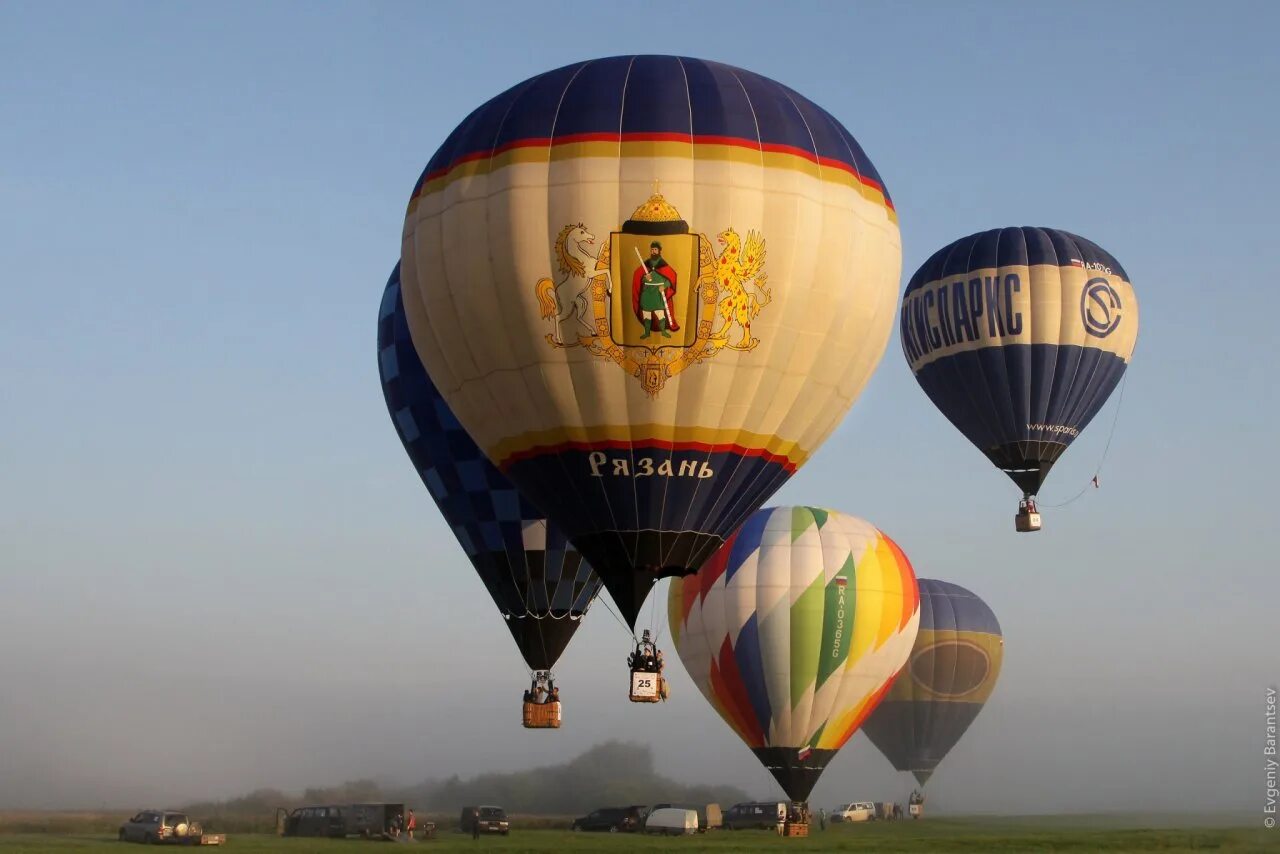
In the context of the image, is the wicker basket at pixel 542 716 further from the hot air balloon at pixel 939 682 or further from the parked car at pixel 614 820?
the hot air balloon at pixel 939 682

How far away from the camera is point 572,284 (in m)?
25.9

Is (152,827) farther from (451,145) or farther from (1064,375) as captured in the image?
(1064,375)

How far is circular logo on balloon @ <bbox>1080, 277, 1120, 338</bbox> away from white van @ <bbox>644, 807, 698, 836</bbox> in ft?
49.9

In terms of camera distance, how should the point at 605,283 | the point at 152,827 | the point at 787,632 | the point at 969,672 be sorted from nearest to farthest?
the point at 605,283 < the point at 152,827 < the point at 787,632 < the point at 969,672

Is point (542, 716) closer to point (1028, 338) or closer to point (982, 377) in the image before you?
point (982, 377)

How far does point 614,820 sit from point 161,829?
47.3 feet

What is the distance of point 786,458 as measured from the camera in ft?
91.3

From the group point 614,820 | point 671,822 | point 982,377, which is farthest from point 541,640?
point 982,377

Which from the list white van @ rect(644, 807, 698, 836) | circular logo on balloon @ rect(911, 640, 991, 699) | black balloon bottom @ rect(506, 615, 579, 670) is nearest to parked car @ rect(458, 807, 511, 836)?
white van @ rect(644, 807, 698, 836)

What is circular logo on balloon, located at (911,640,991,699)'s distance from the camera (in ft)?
170

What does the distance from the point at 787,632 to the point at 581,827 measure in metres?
9.33

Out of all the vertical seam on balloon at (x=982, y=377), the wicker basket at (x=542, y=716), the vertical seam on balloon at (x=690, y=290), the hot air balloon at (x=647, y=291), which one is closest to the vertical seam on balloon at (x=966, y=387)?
the vertical seam on balloon at (x=982, y=377)

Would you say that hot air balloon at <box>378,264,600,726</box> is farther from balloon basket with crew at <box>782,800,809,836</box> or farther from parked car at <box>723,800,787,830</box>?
parked car at <box>723,800,787,830</box>

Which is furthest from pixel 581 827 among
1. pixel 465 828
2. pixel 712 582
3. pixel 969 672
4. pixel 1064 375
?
pixel 1064 375
